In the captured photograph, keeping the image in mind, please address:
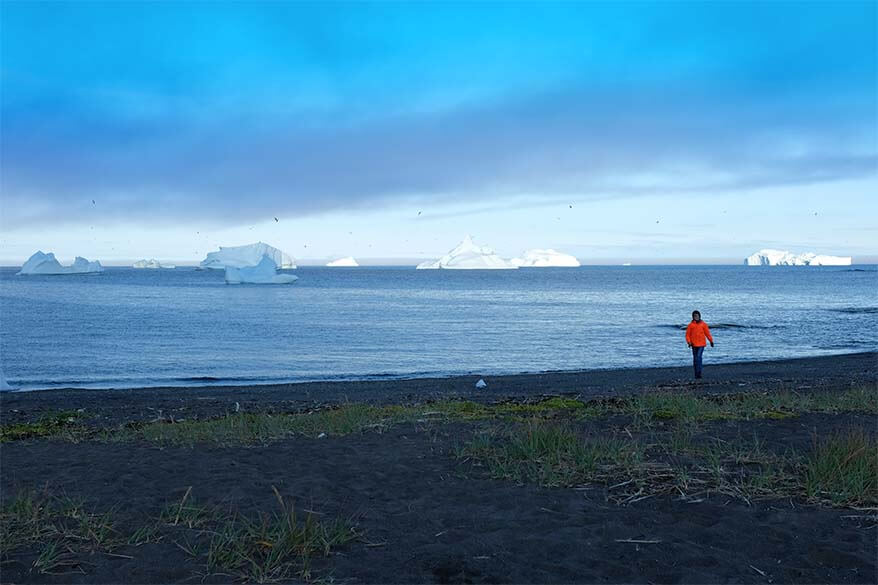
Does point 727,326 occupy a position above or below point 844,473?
below

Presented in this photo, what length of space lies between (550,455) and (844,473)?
2.48 meters

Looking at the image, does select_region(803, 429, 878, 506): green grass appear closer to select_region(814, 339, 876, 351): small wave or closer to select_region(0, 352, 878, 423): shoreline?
select_region(0, 352, 878, 423): shoreline

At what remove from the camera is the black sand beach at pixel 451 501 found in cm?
438

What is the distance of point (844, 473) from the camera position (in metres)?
5.84

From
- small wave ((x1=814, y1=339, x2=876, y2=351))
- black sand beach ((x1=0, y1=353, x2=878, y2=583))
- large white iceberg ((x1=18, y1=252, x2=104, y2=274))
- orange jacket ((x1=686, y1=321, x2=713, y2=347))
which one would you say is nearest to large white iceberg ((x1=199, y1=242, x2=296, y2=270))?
large white iceberg ((x1=18, y1=252, x2=104, y2=274))

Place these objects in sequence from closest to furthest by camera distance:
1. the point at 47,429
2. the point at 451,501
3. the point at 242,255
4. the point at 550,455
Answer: the point at 451,501 → the point at 550,455 → the point at 47,429 → the point at 242,255

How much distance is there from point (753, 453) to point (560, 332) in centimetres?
3157

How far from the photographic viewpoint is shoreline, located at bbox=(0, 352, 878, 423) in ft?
52.3

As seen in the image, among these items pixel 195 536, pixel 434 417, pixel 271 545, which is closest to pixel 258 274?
pixel 434 417

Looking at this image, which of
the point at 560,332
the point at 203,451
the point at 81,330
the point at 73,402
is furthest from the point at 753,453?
the point at 81,330

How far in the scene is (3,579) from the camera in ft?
14.0

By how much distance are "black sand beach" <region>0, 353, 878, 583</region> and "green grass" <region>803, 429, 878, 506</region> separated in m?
0.06

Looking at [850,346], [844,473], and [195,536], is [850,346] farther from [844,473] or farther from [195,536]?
[195,536]

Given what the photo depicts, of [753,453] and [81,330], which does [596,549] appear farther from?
[81,330]
